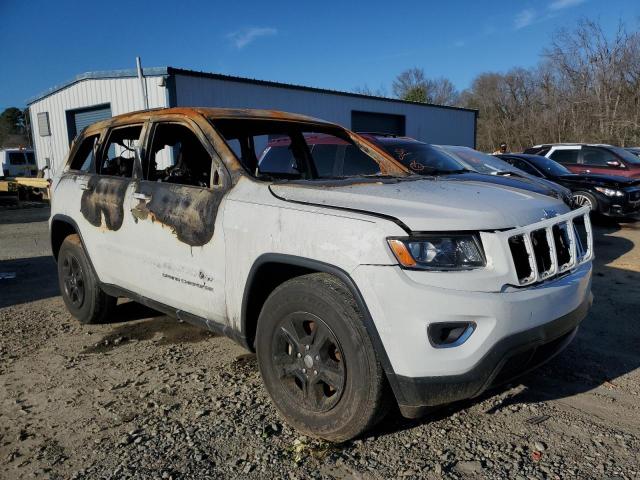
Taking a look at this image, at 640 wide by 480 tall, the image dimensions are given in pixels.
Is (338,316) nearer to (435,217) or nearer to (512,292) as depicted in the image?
(435,217)

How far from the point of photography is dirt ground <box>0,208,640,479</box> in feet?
8.36

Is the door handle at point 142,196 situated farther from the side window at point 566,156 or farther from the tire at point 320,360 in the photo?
the side window at point 566,156

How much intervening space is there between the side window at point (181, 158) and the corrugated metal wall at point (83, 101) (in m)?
9.62

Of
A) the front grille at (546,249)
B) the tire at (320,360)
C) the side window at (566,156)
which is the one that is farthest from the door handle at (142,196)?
the side window at (566,156)

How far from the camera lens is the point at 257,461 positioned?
2.59m

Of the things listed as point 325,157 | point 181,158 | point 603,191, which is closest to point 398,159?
point 325,157

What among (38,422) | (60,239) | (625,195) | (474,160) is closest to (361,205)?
(38,422)

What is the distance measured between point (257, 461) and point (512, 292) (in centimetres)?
147

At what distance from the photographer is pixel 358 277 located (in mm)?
2381

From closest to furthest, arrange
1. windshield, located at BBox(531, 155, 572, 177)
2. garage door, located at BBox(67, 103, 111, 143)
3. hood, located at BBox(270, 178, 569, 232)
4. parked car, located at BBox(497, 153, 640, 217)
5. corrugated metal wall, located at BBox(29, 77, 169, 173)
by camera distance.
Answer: hood, located at BBox(270, 178, 569, 232) < parked car, located at BBox(497, 153, 640, 217) < windshield, located at BBox(531, 155, 572, 177) < corrugated metal wall, located at BBox(29, 77, 169, 173) < garage door, located at BBox(67, 103, 111, 143)

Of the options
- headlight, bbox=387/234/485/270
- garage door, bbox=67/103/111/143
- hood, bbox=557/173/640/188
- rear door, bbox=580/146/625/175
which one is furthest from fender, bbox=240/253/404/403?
garage door, bbox=67/103/111/143

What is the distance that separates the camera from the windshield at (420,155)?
738 centimetres

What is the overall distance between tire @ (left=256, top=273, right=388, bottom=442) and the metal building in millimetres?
12499

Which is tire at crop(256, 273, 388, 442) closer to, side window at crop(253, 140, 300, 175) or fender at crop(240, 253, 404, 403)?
fender at crop(240, 253, 404, 403)
